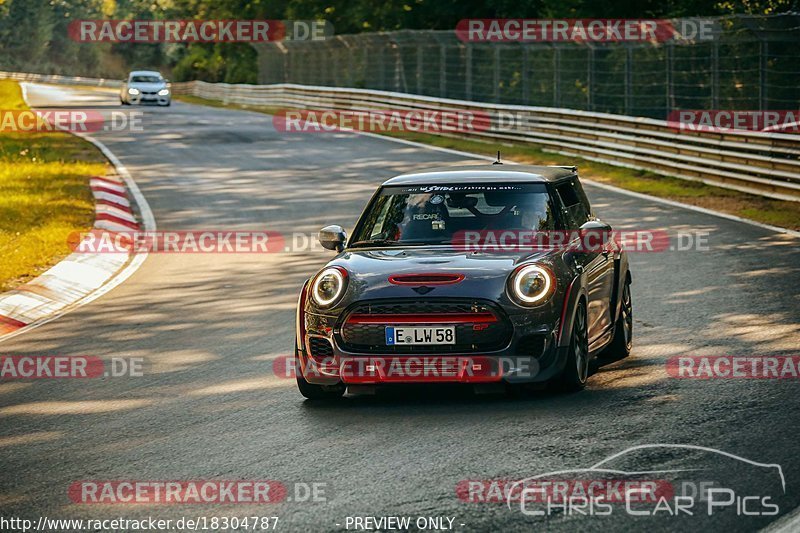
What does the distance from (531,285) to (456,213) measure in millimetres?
1142

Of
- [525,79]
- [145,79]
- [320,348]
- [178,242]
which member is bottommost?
[178,242]

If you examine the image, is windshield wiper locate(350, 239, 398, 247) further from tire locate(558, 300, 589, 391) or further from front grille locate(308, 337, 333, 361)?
tire locate(558, 300, 589, 391)

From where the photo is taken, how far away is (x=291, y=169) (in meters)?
26.4

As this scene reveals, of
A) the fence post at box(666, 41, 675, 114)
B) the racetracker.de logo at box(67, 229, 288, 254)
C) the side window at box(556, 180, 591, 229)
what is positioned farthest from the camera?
the fence post at box(666, 41, 675, 114)

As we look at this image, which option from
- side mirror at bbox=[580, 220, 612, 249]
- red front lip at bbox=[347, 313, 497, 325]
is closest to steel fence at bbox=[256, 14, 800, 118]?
side mirror at bbox=[580, 220, 612, 249]

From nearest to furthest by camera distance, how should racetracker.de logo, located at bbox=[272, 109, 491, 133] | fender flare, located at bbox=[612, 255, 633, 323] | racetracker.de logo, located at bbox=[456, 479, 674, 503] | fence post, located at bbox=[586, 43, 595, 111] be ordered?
1. racetracker.de logo, located at bbox=[456, 479, 674, 503]
2. fender flare, located at bbox=[612, 255, 633, 323]
3. fence post, located at bbox=[586, 43, 595, 111]
4. racetracker.de logo, located at bbox=[272, 109, 491, 133]

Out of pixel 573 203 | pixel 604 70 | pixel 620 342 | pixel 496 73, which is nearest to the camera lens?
pixel 620 342

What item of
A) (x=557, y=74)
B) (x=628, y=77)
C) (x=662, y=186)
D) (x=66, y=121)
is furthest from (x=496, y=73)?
(x=66, y=121)

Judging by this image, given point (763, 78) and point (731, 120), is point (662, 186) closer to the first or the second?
point (763, 78)

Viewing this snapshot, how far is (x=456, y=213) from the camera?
344 inches

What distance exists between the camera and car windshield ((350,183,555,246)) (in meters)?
8.65

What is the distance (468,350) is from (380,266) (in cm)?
82

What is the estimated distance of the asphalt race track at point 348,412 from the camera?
19.5 ft

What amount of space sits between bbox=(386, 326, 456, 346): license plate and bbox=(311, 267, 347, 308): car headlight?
1.61ft
